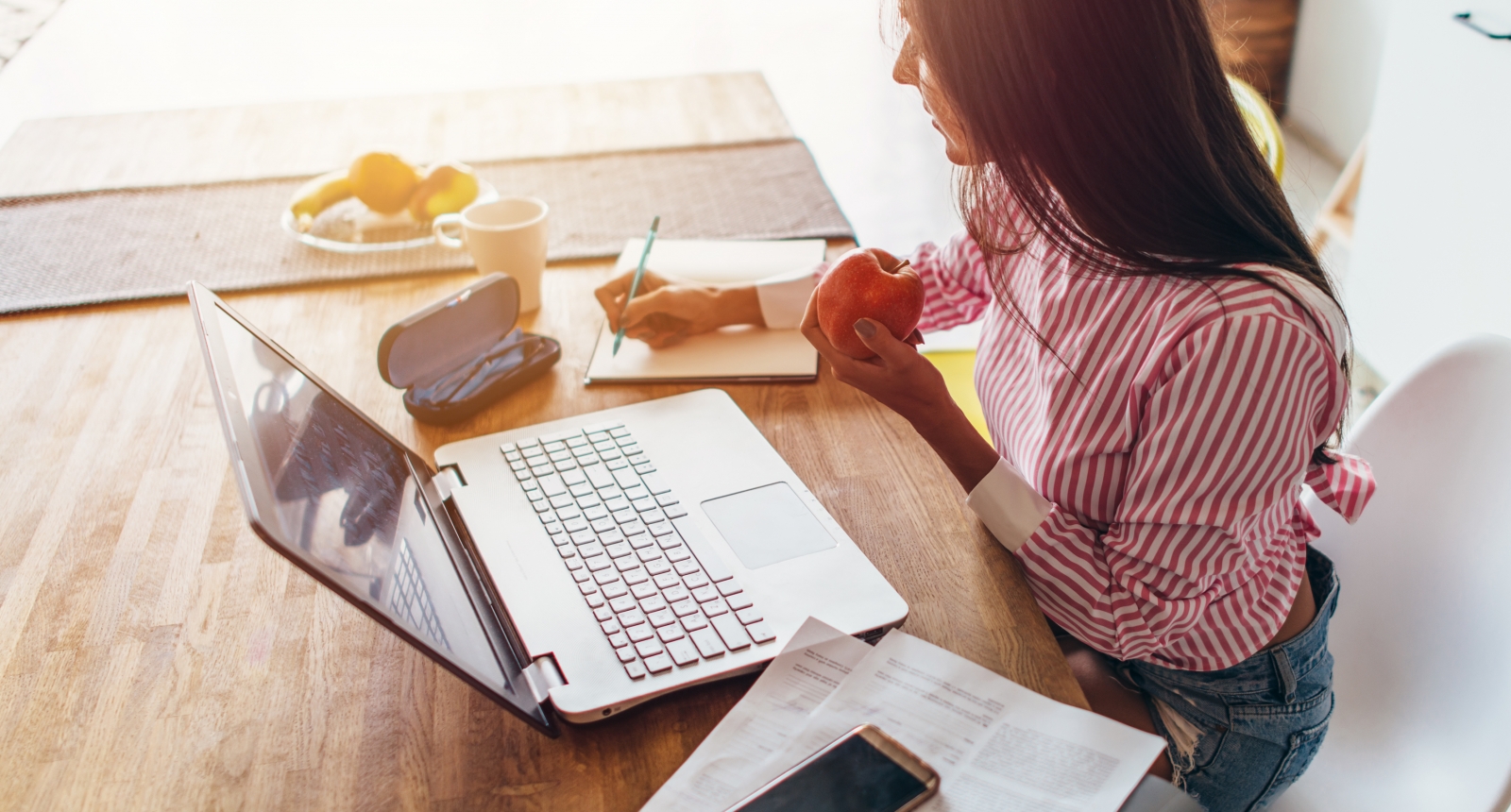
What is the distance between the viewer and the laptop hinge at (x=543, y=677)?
68 centimetres

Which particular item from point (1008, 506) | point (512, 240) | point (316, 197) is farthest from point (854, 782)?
point (316, 197)

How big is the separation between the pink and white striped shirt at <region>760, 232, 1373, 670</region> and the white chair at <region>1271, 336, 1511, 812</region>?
0.23ft

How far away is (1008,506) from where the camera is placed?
812 millimetres

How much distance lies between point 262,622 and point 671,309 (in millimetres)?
521

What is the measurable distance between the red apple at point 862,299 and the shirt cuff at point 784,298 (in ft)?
0.78

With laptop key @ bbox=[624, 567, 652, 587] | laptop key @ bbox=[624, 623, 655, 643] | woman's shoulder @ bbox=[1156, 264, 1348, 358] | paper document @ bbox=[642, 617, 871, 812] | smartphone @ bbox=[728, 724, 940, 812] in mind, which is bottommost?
laptop key @ bbox=[624, 567, 652, 587]

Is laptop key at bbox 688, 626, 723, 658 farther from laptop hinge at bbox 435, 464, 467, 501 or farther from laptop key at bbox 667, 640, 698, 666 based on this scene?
laptop hinge at bbox 435, 464, 467, 501

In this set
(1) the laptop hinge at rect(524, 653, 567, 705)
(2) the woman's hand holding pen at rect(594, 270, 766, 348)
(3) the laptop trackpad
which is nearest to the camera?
(1) the laptop hinge at rect(524, 653, 567, 705)

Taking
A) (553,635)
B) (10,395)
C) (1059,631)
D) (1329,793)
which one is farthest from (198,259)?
(1329,793)

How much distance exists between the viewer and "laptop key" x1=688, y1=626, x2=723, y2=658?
0.69m

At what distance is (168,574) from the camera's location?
0.82 meters

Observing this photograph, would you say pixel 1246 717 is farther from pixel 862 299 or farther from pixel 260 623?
pixel 260 623

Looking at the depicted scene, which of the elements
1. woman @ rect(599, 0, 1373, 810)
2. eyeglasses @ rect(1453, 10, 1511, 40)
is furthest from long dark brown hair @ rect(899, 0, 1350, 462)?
eyeglasses @ rect(1453, 10, 1511, 40)

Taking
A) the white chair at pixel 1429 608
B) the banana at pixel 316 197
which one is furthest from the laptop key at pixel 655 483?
the banana at pixel 316 197
